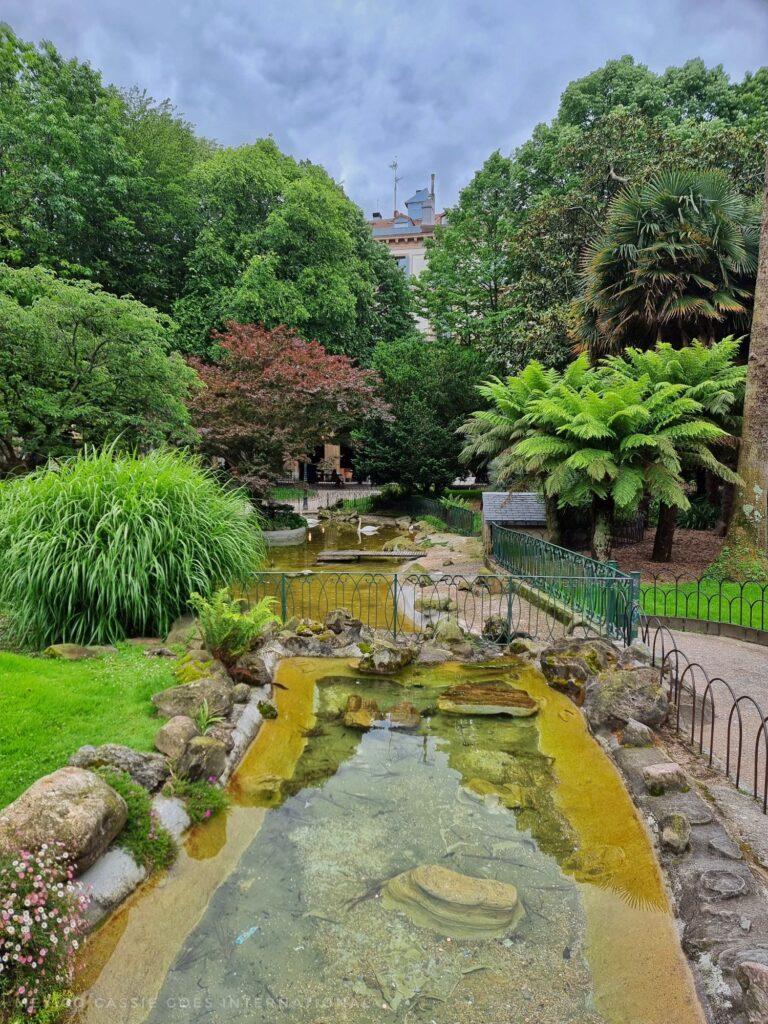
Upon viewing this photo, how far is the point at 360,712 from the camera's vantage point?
4766 millimetres

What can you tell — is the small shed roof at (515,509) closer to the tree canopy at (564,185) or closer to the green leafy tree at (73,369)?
the tree canopy at (564,185)

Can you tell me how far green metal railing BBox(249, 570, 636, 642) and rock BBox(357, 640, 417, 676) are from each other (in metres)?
0.65

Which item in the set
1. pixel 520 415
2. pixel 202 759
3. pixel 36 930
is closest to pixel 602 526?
pixel 520 415

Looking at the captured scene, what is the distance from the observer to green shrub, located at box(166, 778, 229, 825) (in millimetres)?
3260

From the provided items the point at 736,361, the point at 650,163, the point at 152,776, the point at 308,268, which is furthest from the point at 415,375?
the point at 152,776

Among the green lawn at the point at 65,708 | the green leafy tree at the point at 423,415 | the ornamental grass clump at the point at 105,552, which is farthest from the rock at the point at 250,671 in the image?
Result: the green leafy tree at the point at 423,415

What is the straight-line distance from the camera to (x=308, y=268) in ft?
68.9

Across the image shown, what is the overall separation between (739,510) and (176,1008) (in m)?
10.1

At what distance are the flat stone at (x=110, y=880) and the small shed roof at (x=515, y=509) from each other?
10303 millimetres

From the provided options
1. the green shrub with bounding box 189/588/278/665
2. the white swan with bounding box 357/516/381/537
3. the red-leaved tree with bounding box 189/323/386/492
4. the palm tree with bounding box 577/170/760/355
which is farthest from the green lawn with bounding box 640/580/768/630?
the red-leaved tree with bounding box 189/323/386/492

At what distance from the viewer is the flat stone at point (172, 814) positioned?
3080mm

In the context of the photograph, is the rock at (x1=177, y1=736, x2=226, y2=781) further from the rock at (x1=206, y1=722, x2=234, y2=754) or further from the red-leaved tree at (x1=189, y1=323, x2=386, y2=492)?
the red-leaved tree at (x1=189, y1=323, x2=386, y2=492)

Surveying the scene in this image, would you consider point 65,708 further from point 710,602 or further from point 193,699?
point 710,602

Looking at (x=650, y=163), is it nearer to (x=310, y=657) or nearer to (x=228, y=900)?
(x=310, y=657)
